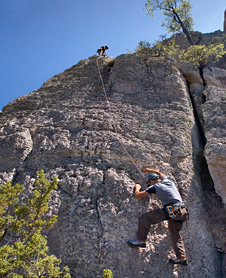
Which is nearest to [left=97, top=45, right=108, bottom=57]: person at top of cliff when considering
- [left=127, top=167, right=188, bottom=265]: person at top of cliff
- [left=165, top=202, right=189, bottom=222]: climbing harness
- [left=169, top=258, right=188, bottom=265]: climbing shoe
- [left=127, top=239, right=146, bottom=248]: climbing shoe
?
[left=127, top=167, right=188, bottom=265]: person at top of cliff

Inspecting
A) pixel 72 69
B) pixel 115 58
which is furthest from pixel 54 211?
pixel 115 58

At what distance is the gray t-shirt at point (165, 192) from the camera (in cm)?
388

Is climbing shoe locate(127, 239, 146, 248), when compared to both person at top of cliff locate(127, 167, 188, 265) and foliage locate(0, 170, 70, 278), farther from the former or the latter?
foliage locate(0, 170, 70, 278)

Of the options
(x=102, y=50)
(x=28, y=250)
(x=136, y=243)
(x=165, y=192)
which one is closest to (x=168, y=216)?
(x=165, y=192)

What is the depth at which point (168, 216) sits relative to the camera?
3.76 meters

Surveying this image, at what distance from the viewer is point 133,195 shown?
427 centimetres

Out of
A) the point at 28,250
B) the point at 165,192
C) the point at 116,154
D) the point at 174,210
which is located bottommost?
the point at 28,250

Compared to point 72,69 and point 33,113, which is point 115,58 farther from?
point 33,113

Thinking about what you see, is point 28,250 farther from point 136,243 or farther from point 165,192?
point 165,192

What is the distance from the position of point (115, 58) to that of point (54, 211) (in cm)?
534

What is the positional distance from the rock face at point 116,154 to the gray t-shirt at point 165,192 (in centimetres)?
37

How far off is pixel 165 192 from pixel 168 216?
0.39 m

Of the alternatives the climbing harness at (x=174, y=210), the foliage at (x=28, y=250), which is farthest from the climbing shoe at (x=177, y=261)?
the foliage at (x=28, y=250)

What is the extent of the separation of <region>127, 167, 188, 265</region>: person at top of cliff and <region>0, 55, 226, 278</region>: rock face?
15 cm
